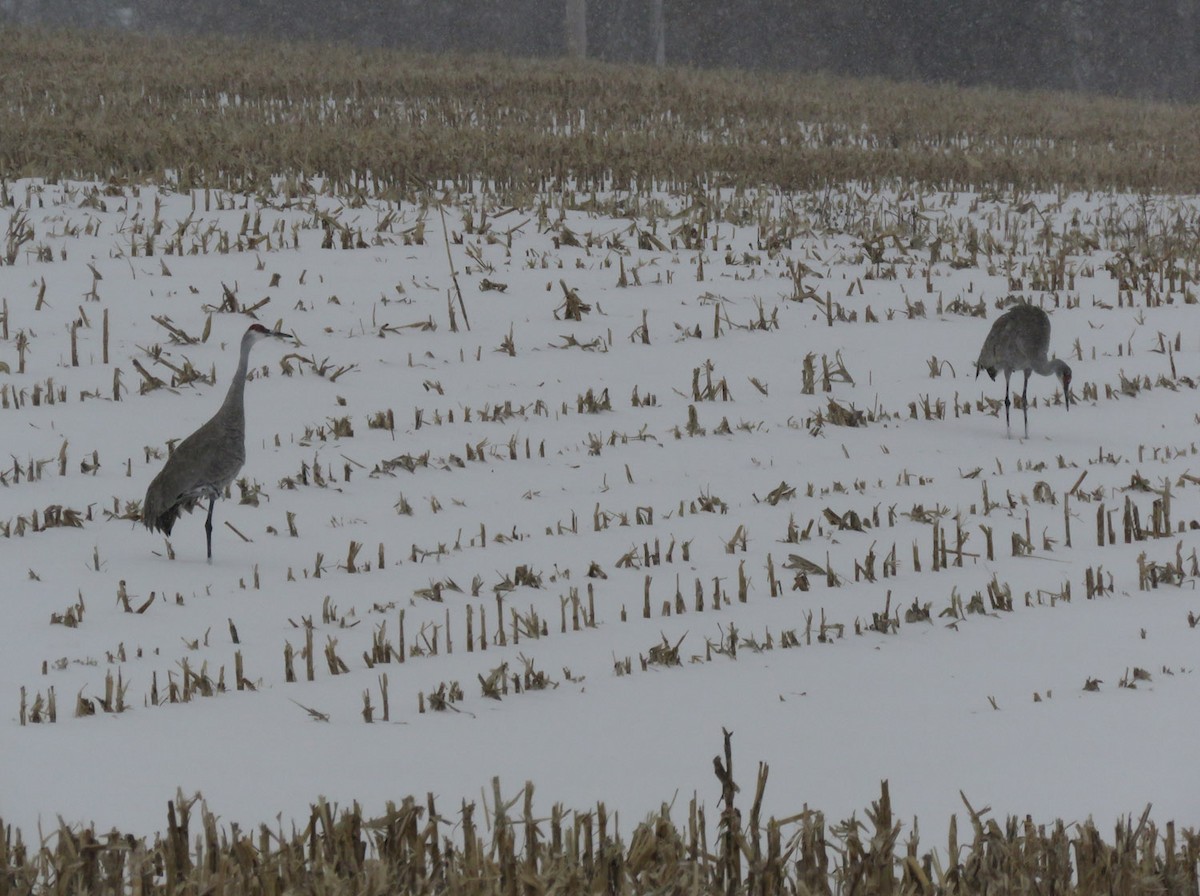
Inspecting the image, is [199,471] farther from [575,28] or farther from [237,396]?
[575,28]

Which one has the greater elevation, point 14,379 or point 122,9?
point 122,9

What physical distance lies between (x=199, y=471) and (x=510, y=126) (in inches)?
540

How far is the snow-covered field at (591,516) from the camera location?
5055 millimetres

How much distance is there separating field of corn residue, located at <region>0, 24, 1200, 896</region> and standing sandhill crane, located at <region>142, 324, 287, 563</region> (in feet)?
0.95

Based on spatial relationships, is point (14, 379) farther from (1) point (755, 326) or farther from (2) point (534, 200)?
(2) point (534, 200)

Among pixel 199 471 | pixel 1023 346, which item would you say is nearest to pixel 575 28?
pixel 1023 346

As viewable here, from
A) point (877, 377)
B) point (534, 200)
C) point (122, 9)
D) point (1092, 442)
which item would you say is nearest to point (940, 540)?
point (1092, 442)

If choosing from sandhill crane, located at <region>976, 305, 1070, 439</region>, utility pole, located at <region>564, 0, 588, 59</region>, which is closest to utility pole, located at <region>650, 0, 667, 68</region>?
utility pole, located at <region>564, 0, 588, 59</region>

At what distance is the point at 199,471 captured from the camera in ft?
23.5

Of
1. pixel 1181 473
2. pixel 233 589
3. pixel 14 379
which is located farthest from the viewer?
pixel 14 379

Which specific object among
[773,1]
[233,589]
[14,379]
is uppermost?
[773,1]

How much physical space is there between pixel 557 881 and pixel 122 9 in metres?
43.5

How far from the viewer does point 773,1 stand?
39219mm

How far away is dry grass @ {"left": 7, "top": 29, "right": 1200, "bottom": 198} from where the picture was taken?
16234 millimetres
